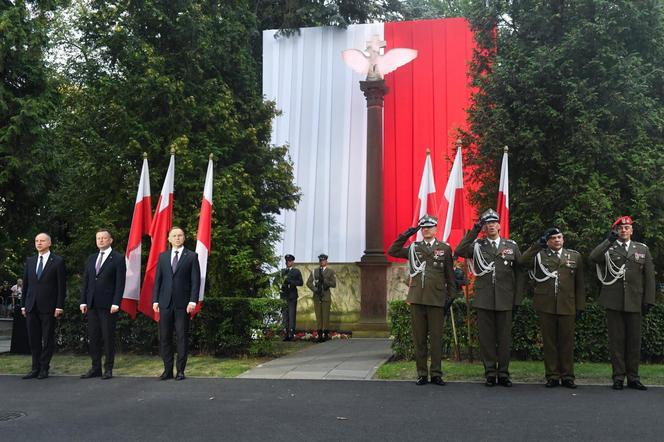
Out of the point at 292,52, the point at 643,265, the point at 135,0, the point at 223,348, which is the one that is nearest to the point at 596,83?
the point at 643,265

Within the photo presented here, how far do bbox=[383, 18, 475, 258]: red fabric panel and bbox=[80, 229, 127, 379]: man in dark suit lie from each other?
7.80 meters

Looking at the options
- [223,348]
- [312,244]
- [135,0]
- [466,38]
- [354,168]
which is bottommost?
[223,348]

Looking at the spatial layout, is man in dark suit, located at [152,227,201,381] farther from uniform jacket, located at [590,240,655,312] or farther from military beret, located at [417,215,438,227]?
uniform jacket, located at [590,240,655,312]

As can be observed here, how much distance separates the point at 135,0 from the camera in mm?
10750

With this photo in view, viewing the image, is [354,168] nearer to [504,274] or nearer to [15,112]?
[15,112]

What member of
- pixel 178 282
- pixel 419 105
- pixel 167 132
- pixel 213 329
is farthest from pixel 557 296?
pixel 419 105

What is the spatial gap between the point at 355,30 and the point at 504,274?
34.5ft

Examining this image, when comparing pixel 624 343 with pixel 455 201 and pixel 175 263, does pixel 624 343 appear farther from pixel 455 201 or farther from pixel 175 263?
pixel 175 263

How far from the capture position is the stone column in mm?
13312

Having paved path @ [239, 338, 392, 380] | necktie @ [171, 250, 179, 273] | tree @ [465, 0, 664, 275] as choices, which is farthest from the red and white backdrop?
necktie @ [171, 250, 179, 273]

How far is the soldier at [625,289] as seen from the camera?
22.4 ft

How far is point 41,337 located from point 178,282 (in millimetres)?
1950

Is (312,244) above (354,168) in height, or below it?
below

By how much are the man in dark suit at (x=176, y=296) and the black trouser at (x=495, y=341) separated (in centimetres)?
333
